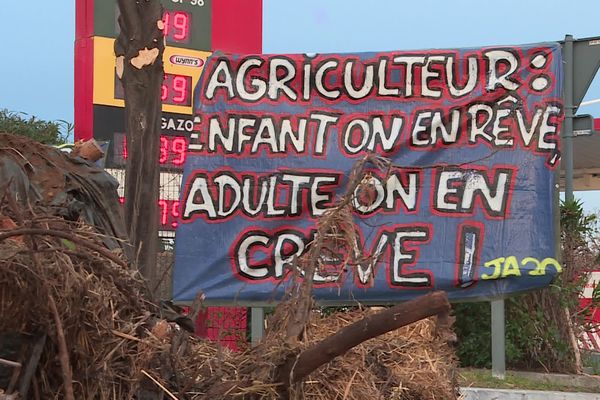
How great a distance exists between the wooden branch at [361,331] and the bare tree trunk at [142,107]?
11.0 ft

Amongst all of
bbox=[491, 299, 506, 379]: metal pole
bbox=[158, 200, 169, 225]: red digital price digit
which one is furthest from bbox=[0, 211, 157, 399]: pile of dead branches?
bbox=[158, 200, 169, 225]: red digital price digit

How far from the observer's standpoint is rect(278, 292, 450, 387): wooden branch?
2.68 metres

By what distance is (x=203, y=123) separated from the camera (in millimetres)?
8914

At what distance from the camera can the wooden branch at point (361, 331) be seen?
8.78 feet

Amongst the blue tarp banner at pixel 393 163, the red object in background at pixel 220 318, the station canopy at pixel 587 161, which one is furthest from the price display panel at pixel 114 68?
the station canopy at pixel 587 161

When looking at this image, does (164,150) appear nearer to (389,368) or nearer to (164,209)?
(164,209)

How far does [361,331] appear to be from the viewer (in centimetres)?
278

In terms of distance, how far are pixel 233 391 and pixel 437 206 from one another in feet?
18.6

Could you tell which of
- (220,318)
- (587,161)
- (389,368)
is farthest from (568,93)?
(587,161)

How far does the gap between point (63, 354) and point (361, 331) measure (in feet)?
3.25

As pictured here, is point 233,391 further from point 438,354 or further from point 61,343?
point 438,354

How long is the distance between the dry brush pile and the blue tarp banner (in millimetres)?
4729

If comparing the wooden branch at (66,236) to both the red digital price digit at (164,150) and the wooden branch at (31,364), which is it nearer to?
the wooden branch at (31,364)

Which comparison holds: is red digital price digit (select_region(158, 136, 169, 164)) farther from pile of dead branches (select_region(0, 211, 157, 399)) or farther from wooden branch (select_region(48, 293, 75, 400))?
wooden branch (select_region(48, 293, 75, 400))
